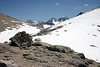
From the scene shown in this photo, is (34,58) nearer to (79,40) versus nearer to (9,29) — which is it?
(79,40)

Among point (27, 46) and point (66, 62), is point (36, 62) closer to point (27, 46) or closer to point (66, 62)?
point (66, 62)

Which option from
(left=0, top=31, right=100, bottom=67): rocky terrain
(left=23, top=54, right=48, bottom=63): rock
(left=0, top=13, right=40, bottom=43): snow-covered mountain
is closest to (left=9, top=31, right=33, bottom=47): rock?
(left=0, top=31, right=100, bottom=67): rocky terrain

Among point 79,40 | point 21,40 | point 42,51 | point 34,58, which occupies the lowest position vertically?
point 34,58

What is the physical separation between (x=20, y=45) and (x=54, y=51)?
5155 mm

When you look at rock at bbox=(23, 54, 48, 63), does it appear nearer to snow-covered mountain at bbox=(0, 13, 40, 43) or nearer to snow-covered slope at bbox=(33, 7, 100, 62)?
snow-covered slope at bbox=(33, 7, 100, 62)

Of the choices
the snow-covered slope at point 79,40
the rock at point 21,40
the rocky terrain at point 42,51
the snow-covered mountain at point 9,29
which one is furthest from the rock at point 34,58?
the snow-covered mountain at point 9,29

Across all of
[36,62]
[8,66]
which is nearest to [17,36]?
[36,62]

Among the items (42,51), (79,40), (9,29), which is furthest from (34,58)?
(9,29)

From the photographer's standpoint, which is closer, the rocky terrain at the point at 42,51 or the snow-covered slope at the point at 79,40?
the rocky terrain at the point at 42,51

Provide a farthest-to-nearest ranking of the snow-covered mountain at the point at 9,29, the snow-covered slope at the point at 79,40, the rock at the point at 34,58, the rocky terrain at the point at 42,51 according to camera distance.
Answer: the snow-covered mountain at the point at 9,29 < the snow-covered slope at the point at 79,40 < the rocky terrain at the point at 42,51 < the rock at the point at 34,58

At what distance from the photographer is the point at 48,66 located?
855 centimetres

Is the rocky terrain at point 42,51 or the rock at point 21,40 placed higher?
the rock at point 21,40

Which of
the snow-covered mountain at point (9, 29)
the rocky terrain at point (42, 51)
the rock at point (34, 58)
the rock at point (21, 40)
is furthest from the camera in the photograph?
the snow-covered mountain at point (9, 29)

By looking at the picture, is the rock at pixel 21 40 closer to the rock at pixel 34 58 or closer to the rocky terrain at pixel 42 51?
the rocky terrain at pixel 42 51
